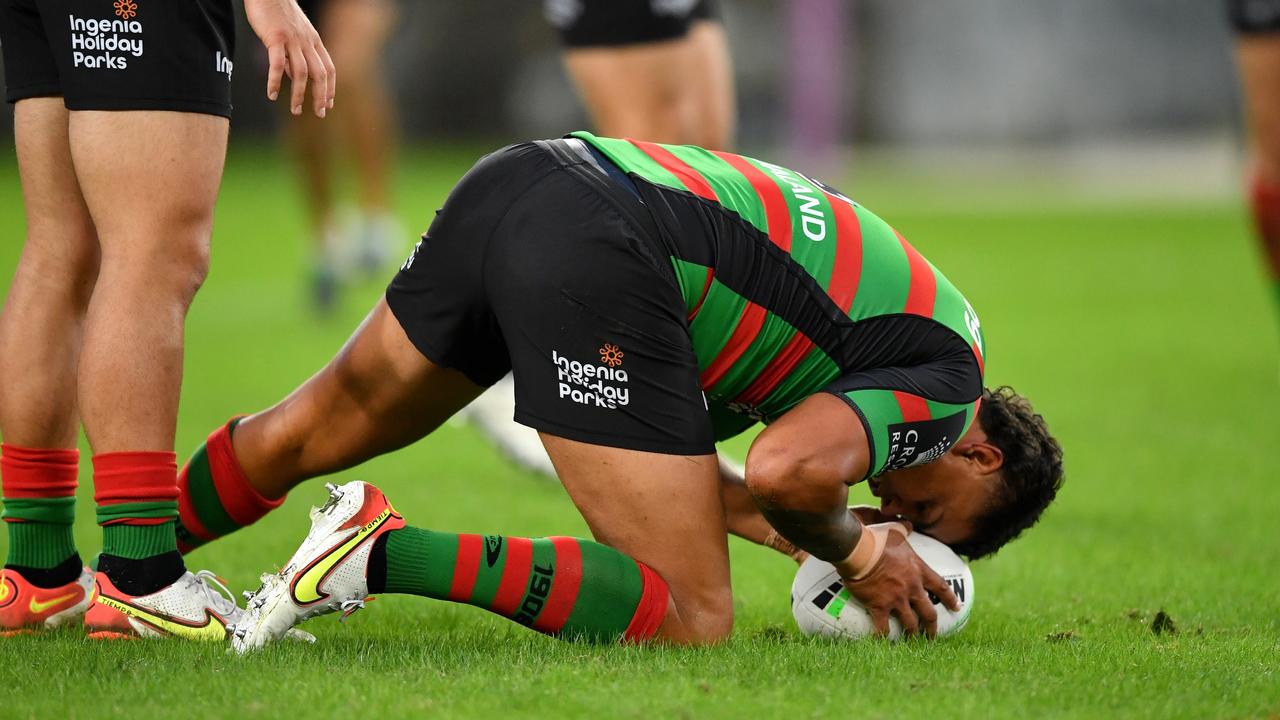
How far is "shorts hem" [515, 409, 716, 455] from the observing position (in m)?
3.19

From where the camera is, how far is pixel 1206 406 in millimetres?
6980

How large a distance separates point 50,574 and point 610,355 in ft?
4.43

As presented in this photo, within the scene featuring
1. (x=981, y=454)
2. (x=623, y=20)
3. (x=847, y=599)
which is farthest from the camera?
(x=623, y=20)

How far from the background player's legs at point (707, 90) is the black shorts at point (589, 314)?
8.76ft

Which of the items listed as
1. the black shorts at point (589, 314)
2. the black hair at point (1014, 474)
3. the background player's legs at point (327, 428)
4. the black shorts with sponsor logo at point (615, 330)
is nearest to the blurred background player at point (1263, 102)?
the black hair at point (1014, 474)

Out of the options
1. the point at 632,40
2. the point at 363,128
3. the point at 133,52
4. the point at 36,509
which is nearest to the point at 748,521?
the point at 36,509

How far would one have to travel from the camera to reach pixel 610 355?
125 inches

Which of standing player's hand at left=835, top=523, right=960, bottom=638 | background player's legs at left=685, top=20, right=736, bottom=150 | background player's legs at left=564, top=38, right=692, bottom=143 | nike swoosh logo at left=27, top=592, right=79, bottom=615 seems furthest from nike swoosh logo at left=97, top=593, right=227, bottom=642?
background player's legs at left=685, top=20, right=736, bottom=150

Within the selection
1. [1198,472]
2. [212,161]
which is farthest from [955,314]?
[1198,472]

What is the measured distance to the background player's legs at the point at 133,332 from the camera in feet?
10.5

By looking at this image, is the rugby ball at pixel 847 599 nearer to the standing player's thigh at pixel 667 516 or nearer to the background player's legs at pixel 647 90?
the standing player's thigh at pixel 667 516

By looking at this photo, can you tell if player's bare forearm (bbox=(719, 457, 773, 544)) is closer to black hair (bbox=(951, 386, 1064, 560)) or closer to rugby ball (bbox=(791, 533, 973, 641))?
rugby ball (bbox=(791, 533, 973, 641))

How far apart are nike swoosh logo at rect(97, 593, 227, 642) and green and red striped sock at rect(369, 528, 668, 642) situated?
0.40 m

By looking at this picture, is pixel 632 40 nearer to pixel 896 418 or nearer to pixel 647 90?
pixel 647 90
